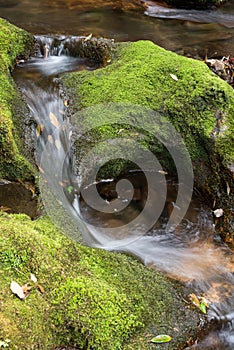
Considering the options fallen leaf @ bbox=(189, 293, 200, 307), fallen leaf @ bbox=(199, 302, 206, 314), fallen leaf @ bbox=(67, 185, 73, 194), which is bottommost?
fallen leaf @ bbox=(199, 302, 206, 314)

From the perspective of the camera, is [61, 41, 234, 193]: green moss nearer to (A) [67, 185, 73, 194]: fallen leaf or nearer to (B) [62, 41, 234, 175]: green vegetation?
(B) [62, 41, 234, 175]: green vegetation

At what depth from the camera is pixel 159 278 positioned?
165 inches

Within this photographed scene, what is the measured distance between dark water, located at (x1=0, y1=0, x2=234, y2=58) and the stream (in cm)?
3

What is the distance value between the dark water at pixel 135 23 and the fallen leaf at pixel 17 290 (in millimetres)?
7240

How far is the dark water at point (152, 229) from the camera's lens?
437 centimetres

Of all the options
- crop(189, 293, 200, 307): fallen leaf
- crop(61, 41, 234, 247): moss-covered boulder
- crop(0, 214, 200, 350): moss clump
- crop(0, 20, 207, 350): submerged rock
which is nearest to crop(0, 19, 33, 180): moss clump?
crop(61, 41, 234, 247): moss-covered boulder

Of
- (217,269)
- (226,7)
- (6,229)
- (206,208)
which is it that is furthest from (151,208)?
(226,7)

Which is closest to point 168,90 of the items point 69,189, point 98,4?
point 69,189

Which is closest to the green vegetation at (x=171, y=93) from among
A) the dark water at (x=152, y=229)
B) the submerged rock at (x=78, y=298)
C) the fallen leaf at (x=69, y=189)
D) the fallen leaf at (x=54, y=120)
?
the fallen leaf at (x=54, y=120)

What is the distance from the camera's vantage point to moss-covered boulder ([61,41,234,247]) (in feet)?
17.4

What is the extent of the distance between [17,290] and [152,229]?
249 centimetres

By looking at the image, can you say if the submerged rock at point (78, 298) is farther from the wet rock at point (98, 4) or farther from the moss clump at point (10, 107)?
the wet rock at point (98, 4)

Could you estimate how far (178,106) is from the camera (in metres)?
5.69

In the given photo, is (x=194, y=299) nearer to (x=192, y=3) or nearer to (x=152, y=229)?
(x=152, y=229)
